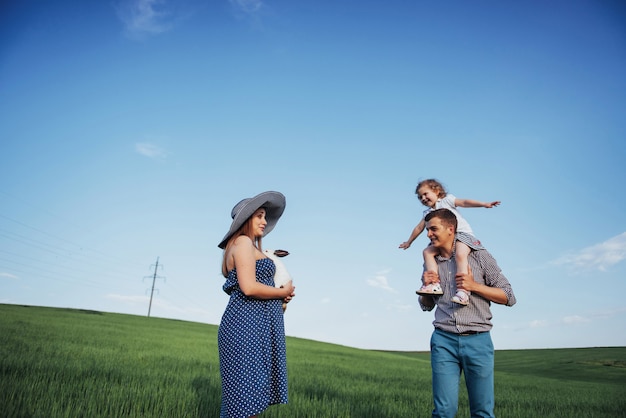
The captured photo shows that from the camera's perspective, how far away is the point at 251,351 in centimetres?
348

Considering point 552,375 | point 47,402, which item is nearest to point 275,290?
point 47,402

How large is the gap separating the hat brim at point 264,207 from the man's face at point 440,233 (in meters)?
1.45

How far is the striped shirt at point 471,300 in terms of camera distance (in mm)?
3842

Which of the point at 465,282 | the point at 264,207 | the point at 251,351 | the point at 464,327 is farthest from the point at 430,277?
the point at 251,351

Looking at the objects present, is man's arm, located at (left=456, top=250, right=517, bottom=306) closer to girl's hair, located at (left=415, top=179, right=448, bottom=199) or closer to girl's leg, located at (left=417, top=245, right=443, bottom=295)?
girl's leg, located at (left=417, top=245, right=443, bottom=295)

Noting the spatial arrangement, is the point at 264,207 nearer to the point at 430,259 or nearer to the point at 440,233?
the point at 440,233

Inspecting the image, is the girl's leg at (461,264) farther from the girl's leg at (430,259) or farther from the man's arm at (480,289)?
the girl's leg at (430,259)

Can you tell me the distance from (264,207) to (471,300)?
81.6 inches

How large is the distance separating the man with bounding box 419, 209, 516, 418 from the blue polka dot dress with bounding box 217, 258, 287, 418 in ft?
4.57

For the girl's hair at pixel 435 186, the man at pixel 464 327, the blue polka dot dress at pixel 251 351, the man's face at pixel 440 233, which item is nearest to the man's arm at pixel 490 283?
the man at pixel 464 327

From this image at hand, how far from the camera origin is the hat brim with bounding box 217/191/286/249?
366cm

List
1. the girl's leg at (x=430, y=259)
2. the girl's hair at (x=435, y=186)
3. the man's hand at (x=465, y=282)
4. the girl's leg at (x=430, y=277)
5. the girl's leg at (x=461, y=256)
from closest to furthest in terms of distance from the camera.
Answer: the man's hand at (x=465, y=282)
the girl's leg at (x=461, y=256)
the girl's leg at (x=430, y=277)
the girl's leg at (x=430, y=259)
the girl's hair at (x=435, y=186)

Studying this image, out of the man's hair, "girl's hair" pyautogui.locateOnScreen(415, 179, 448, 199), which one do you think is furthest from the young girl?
the man's hair

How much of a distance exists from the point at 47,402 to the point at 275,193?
12.6ft
